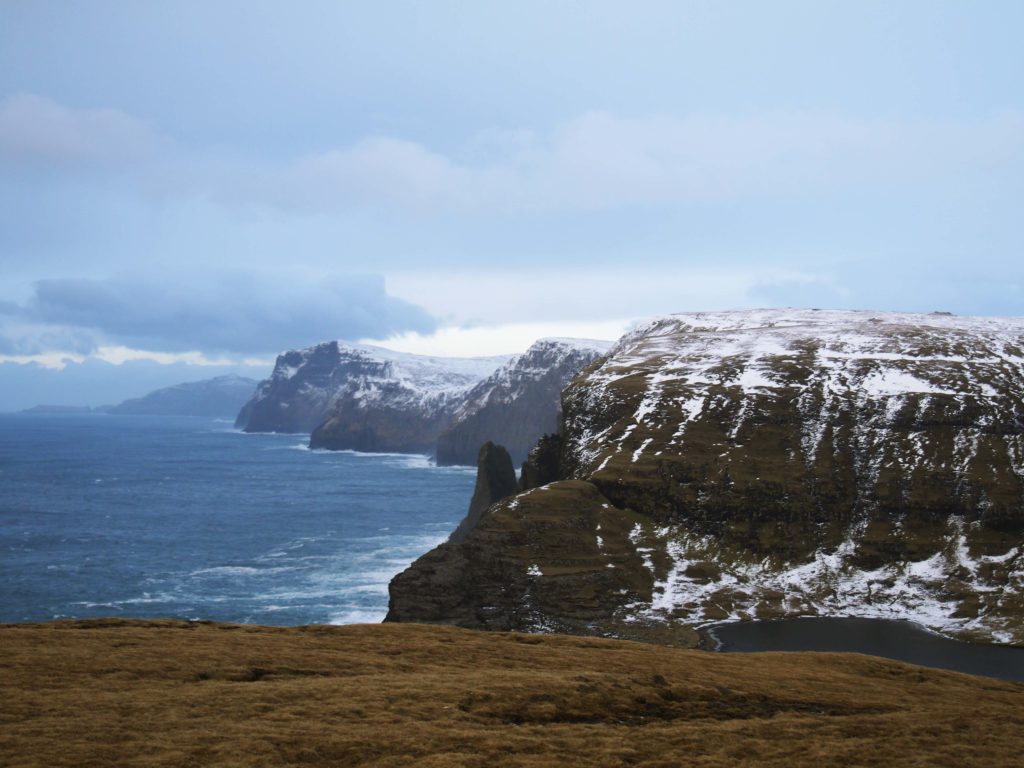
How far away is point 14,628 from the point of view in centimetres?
3875

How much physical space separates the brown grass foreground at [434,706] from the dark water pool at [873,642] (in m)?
30.3

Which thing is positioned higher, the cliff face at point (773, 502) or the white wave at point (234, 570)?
the cliff face at point (773, 502)

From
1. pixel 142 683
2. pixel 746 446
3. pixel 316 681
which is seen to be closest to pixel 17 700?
pixel 142 683

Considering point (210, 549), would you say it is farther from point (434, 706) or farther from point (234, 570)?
point (434, 706)

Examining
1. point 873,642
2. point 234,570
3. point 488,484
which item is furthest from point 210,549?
point 873,642

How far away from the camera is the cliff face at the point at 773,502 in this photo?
84.6 meters

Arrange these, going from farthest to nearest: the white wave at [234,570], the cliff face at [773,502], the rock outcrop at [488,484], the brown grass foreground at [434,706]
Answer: the rock outcrop at [488,484] < the white wave at [234,570] < the cliff face at [773,502] < the brown grass foreground at [434,706]

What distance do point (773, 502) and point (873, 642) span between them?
93.9 feet

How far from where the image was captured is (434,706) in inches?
1163

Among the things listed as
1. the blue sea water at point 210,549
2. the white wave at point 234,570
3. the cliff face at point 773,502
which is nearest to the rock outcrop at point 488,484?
the cliff face at point 773,502

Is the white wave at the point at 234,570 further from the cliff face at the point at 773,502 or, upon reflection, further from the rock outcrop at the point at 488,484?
the cliff face at the point at 773,502

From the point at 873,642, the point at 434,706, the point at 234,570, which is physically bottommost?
the point at 234,570

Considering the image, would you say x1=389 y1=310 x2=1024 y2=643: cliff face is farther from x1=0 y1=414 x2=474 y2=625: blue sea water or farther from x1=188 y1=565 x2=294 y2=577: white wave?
x1=188 y1=565 x2=294 y2=577: white wave

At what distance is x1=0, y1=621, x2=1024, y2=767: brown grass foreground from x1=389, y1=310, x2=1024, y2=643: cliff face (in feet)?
129
